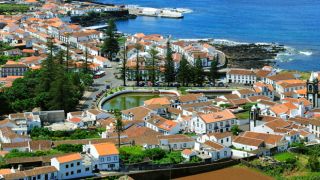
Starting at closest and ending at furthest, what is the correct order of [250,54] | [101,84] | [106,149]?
[106,149] → [101,84] → [250,54]

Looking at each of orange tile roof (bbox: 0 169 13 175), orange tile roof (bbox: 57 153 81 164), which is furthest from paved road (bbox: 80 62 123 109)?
orange tile roof (bbox: 0 169 13 175)

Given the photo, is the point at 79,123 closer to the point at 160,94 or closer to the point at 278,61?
the point at 160,94

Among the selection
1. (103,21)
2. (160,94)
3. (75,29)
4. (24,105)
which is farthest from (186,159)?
(103,21)

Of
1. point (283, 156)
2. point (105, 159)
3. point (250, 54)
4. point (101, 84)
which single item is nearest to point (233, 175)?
point (283, 156)

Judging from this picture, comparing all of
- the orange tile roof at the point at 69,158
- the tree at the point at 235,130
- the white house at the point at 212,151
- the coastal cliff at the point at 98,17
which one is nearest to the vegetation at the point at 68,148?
the orange tile roof at the point at 69,158

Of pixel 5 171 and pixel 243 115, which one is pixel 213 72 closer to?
pixel 243 115

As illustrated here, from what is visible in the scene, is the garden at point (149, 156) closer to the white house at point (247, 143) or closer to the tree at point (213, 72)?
the white house at point (247, 143)

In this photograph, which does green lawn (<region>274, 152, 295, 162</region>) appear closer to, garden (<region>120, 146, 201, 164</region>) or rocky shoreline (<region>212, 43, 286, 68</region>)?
garden (<region>120, 146, 201, 164</region>)
